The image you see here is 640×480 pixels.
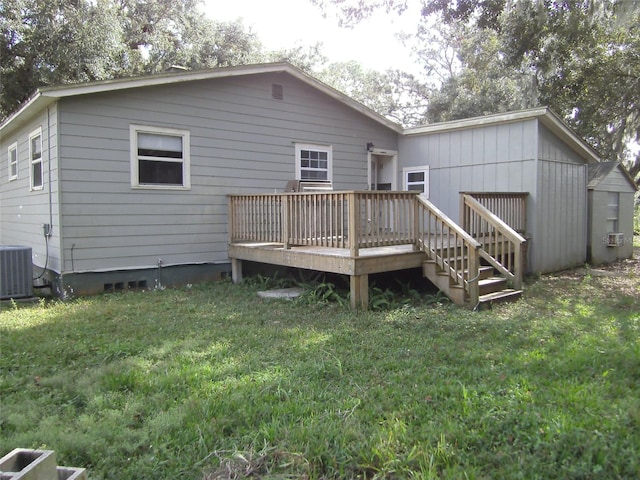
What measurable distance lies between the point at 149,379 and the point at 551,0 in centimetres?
1233

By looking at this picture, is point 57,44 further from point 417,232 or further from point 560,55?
point 560,55

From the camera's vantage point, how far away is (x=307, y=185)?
9148 mm

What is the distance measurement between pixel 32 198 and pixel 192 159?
326cm

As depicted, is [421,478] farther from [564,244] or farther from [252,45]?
[252,45]

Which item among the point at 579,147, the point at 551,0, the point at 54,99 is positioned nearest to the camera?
the point at 54,99

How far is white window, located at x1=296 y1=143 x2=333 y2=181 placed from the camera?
9.76 metres

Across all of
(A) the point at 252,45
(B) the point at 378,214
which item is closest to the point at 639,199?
(A) the point at 252,45

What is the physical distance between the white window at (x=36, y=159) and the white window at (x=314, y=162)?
4.80m

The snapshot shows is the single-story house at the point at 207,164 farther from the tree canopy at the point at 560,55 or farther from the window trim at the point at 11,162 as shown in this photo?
the tree canopy at the point at 560,55

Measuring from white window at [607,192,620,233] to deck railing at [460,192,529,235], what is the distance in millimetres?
3766

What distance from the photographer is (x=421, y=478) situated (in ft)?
7.59

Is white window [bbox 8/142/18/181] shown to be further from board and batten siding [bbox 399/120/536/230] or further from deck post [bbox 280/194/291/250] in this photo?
board and batten siding [bbox 399/120/536/230]

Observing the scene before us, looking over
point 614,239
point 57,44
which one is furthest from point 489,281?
point 57,44

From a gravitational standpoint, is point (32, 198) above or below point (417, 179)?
below
